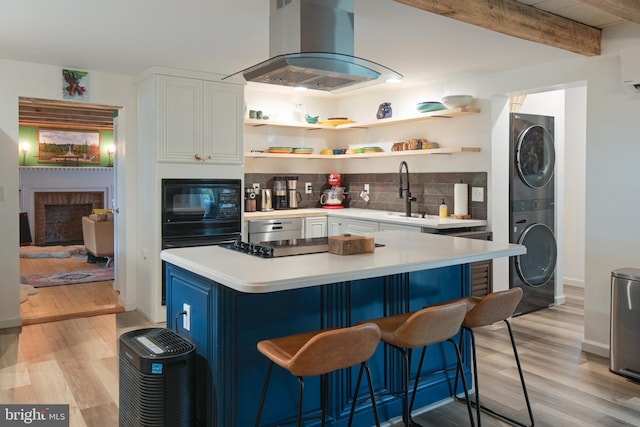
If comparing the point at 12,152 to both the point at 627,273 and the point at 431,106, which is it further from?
the point at 627,273

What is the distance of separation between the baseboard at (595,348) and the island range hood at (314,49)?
2.62 meters

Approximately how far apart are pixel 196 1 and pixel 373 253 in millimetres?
1729

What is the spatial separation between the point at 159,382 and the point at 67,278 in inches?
200

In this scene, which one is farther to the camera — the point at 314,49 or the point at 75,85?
the point at 75,85

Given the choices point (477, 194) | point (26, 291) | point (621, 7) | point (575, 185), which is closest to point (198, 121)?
point (477, 194)

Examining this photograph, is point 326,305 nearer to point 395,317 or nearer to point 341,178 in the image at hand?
point 395,317

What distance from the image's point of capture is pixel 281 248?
112 inches

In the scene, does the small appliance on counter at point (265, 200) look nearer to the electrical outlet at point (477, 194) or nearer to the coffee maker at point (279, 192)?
the coffee maker at point (279, 192)

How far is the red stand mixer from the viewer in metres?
6.28

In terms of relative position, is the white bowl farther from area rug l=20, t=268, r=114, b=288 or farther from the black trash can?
area rug l=20, t=268, r=114, b=288

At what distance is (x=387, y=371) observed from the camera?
9.16 ft

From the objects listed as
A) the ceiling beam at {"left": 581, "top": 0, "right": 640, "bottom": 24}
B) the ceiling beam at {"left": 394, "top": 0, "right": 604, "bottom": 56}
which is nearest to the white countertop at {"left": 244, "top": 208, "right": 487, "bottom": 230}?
the ceiling beam at {"left": 394, "top": 0, "right": 604, "bottom": 56}

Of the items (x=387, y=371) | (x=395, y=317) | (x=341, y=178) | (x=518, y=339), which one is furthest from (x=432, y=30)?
(x=341, y=178)

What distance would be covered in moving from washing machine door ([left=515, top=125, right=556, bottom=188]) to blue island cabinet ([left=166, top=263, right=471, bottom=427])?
7.91 feet
